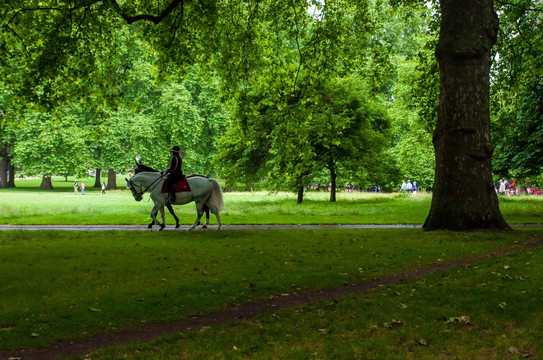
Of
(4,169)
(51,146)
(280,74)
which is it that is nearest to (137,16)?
(280,74)

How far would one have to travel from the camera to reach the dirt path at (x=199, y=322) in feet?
17.6

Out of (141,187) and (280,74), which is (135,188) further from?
(280,74)

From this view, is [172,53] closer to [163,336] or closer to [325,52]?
[325,52]

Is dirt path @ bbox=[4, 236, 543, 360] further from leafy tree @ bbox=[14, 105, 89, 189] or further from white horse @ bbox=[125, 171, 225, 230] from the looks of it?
leafy tree @ bbox=[14, 105, 89, 189]

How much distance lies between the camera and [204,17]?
696 inches

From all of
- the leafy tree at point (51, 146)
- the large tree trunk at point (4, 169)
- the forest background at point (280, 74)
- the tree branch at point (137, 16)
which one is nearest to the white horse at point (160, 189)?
the forest background at point (280, 74)

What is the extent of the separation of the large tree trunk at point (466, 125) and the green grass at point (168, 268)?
34.6 inches

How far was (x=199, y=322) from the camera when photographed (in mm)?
6480

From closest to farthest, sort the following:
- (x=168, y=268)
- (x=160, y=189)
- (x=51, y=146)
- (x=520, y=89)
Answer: (x=168, y=268), (x=160, y=189), (x=520, y=89), (x=51, y=146)

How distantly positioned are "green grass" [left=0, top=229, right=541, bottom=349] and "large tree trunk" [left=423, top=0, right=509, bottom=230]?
0.88m

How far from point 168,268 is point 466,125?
31.4ft

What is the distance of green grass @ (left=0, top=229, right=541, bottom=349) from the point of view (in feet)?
21.8

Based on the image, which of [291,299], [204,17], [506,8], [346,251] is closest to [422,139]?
[506,8]

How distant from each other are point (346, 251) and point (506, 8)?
587 inches
